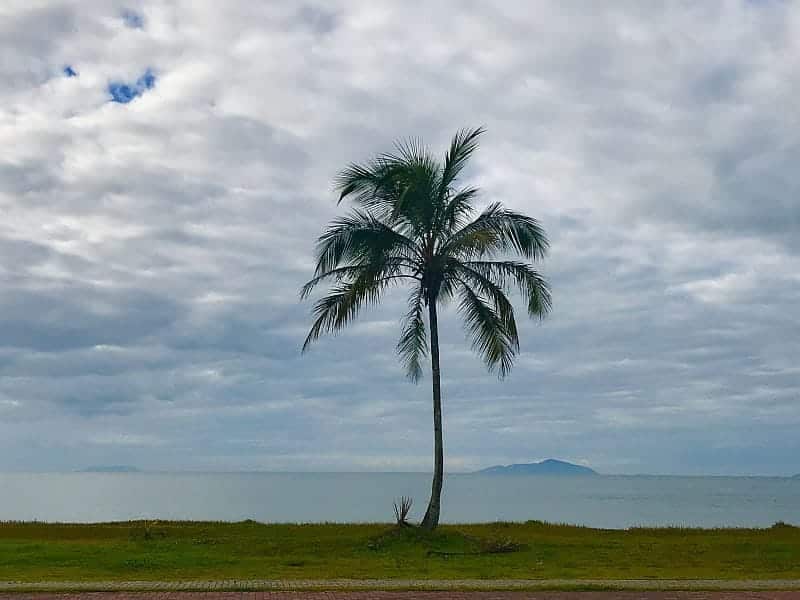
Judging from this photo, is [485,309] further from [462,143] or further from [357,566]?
[357,566]

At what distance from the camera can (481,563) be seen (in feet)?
70.1

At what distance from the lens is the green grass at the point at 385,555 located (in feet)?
64.3

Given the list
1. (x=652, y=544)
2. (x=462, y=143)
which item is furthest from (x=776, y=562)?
(x=462, y=143)

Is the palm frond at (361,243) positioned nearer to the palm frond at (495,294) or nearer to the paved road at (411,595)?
the palm frond at (495,294)

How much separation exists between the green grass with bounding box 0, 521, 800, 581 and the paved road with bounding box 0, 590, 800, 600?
231cm

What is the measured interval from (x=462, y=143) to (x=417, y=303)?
4630 millimetres

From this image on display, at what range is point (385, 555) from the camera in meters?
22.7

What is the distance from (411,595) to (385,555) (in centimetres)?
669

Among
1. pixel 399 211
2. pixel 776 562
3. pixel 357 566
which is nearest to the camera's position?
pixel 357 566

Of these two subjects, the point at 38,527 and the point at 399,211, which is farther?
the point at 38,527

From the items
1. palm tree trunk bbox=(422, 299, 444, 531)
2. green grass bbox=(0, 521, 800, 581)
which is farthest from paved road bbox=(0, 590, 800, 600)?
palm tree trunk bbox=(422, 299, 444, 531)

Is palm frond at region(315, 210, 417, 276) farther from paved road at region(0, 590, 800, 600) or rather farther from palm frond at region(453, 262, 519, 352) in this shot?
paved road at region(0, 590, 800, 600)

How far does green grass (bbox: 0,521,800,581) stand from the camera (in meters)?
19.6

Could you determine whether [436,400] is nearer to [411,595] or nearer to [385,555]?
[385,555]
